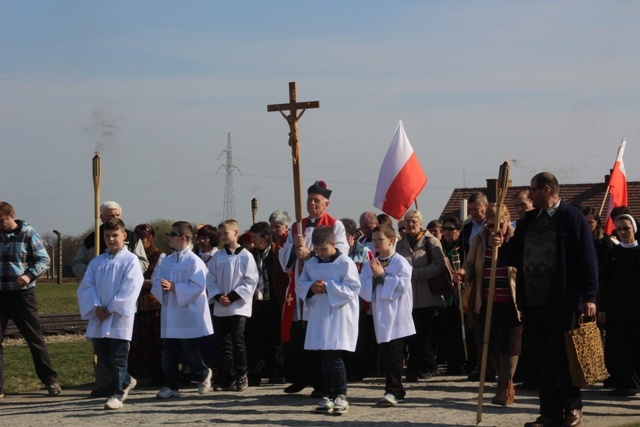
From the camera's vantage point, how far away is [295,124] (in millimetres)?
12383

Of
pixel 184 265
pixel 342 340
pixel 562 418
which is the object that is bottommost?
pixel 562 418

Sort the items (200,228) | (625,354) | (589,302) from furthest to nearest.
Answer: (200,228)
(625,354)
(589,302)

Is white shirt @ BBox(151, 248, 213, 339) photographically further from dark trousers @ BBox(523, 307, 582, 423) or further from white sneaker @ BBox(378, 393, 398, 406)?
dark trousers @ BBox(523, 307, 582, 423)

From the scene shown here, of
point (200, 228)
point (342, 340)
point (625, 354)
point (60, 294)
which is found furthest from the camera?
point (60, 294)

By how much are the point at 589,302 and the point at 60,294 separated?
40396mm

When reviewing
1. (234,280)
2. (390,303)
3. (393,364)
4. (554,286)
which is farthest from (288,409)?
(554,286)

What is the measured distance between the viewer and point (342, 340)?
34.8ft

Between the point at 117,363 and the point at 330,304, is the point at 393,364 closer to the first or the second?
the point at 330,304

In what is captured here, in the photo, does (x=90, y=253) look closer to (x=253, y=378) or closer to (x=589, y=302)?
(x=253, y=378)

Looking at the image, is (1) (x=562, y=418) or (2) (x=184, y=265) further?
(2) (x=184, y=265)

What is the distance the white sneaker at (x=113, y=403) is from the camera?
10.8 metres

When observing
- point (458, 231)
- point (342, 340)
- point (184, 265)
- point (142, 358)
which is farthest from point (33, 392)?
point (458, 231)

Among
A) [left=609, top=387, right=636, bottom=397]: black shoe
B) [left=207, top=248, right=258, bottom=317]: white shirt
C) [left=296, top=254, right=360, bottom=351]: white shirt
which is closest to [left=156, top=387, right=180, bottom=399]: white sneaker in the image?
[left=207, top=248, right=258, bottom=317]: white shirt

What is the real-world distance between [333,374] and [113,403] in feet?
7.22
